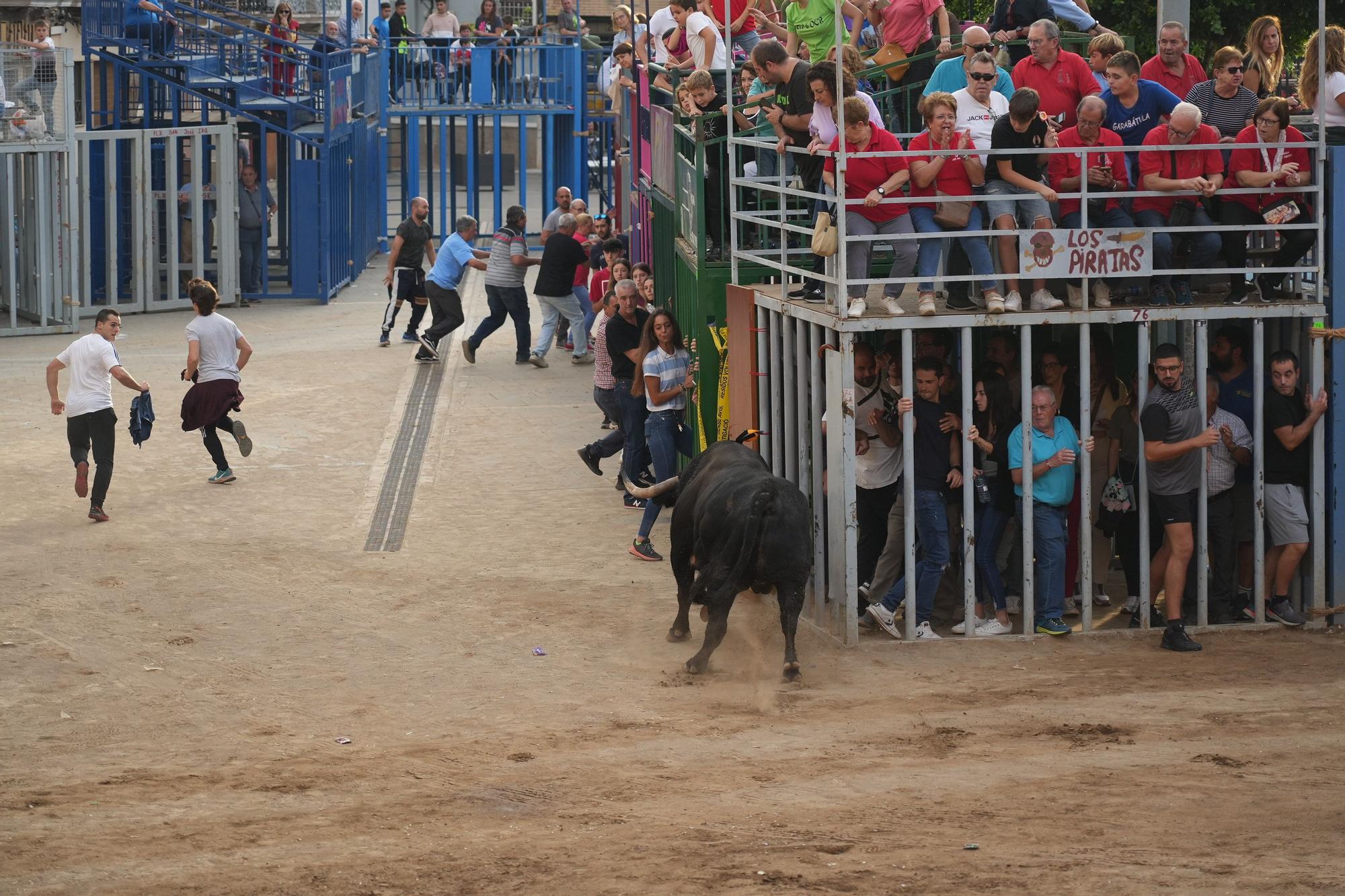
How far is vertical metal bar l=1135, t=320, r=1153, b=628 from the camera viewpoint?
36.2ft

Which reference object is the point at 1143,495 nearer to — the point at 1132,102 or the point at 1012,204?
the point at 1012,204

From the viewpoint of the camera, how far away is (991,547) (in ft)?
36.4

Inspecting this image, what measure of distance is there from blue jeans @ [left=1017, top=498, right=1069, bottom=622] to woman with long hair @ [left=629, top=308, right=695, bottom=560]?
2953 millimetres

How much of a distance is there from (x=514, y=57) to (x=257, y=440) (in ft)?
51.5

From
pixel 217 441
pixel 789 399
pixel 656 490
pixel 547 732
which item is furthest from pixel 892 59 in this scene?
pixel 547 732

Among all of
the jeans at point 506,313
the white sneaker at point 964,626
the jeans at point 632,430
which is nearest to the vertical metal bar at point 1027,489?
the white sneaker at point 964,626

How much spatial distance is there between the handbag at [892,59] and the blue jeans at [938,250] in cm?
379

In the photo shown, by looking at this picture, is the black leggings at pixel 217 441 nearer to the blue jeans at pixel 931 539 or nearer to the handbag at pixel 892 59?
the handbag at pixel 892 59

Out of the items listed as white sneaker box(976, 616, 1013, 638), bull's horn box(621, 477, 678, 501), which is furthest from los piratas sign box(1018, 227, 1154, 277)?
Answer: bull's horn box(621, 477, 678, 501)

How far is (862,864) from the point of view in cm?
750

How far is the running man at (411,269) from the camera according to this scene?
2181 cm

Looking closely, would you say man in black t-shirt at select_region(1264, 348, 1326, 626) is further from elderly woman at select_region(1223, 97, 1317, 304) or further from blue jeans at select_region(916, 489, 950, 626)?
blue jeans at select_region(916, 489, 950, 626)

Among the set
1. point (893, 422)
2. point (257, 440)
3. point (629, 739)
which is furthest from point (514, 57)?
point (629, 739)

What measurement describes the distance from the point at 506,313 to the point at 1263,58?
1094 cm
